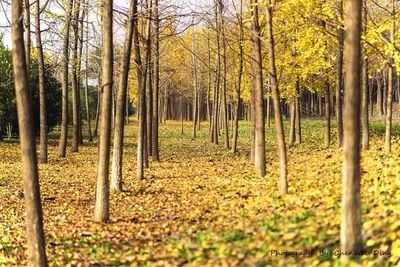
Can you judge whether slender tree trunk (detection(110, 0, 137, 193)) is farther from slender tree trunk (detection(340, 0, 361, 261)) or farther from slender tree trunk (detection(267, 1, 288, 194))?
slender tree trunk (detection(340, 0, 361, 261))

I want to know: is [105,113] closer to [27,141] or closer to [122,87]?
[122,87]

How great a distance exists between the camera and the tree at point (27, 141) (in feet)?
21.3

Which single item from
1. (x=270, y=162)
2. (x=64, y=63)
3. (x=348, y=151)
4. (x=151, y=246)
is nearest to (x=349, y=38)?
(x=348, y=151)

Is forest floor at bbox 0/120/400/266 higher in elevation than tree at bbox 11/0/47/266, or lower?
lower

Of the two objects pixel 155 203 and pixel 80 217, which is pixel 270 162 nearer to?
pixel 155 203

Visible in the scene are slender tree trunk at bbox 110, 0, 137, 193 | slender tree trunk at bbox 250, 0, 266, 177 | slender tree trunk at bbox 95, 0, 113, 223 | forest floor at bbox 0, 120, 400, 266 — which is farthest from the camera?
slender tree trunk at bbox 250, 0, 266, 177

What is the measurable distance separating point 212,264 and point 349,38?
3.75 meters

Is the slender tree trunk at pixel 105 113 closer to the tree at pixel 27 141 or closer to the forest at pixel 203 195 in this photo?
the forest at pixel 203 195

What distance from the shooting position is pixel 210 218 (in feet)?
30.4

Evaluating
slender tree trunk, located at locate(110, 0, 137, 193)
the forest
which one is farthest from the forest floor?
slender tree trunk, located at locate(110, 0, 137, 193)

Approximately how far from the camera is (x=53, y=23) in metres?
19.9

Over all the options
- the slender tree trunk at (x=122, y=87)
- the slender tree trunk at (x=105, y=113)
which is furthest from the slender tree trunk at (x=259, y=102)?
the slender tree trunk at (x=105, y=113)

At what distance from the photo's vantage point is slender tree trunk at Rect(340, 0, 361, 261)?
18.1 ft

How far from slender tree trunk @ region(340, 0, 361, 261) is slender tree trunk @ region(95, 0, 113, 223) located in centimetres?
577
